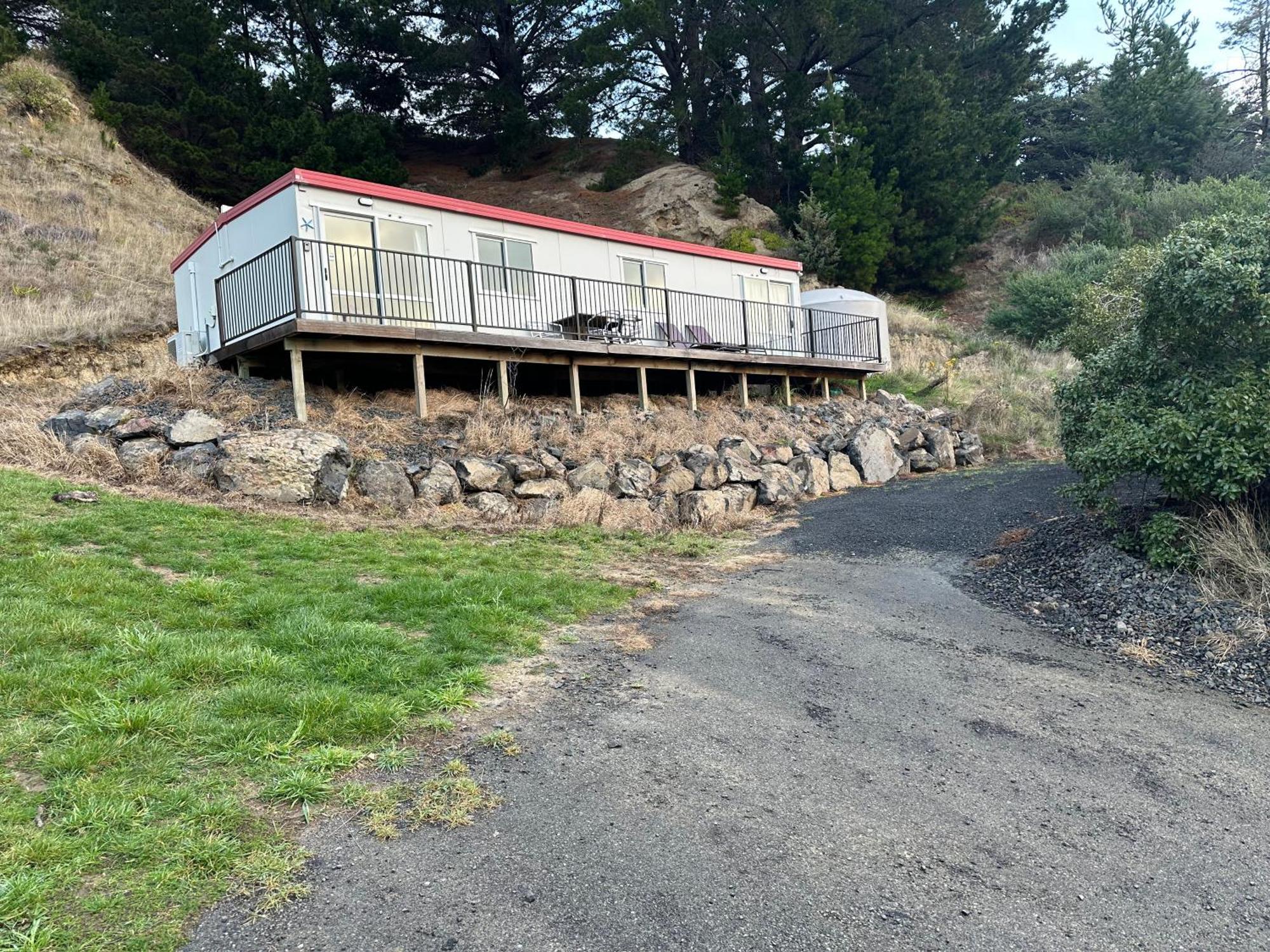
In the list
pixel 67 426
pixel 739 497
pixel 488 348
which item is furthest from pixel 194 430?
pixel 739 497

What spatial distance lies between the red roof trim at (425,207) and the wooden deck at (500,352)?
2.62 m

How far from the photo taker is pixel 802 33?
97.5ft

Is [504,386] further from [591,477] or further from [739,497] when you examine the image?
[739,497]

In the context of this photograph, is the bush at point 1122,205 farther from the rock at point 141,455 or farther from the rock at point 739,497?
the rock at point 141,455

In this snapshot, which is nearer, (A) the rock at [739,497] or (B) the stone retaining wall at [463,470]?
(B) the stone retaining wall at [463,470]

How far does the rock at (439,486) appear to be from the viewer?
10.8 m

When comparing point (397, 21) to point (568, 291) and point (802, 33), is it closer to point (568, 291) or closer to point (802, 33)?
point (802, 33)

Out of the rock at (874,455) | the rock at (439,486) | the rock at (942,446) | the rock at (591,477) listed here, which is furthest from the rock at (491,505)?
the rock at (942,446)

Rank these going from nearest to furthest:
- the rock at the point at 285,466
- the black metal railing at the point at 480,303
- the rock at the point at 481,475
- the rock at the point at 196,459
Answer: the rock at the point at 285,466
the rock at the point at 196,459
the rock at the point at 481,475
the black metal railing at the point at 480,303

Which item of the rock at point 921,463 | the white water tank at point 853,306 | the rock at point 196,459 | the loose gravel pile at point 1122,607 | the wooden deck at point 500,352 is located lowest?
the loose gravel pile at point 1122,607

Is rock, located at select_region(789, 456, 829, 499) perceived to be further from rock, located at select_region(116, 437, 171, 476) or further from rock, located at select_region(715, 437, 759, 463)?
rock, located at select_region(116, 437, 171, 476)

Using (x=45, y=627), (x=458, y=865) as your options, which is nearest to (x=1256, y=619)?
(x=458, y=865)

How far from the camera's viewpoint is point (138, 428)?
1052cm

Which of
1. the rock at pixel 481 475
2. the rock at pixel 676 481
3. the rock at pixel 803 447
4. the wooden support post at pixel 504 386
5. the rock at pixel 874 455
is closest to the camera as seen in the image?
the rock at pixel 481 475
